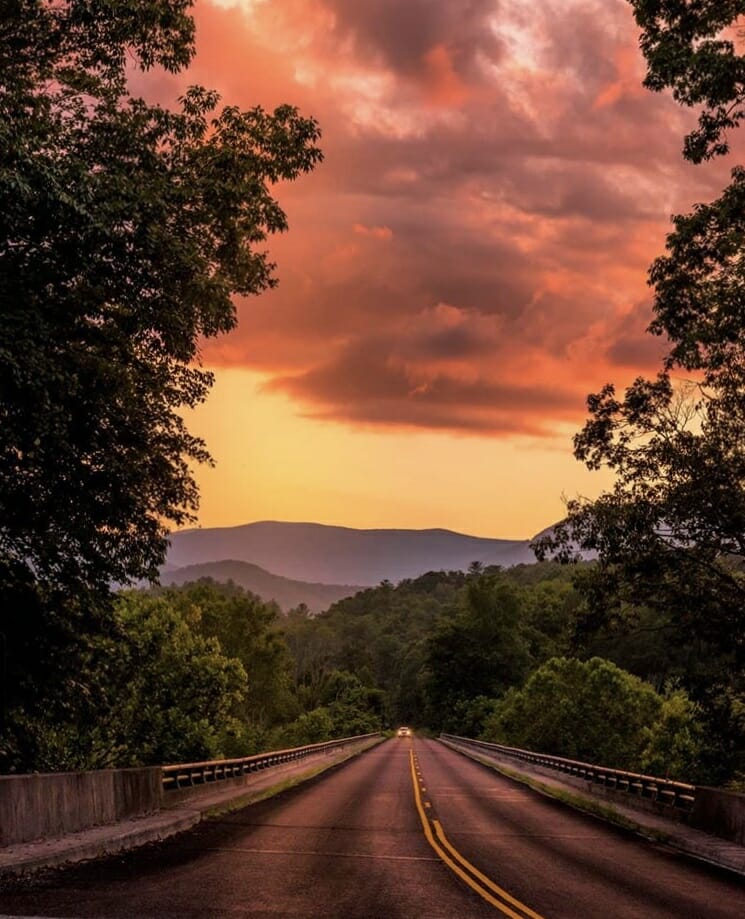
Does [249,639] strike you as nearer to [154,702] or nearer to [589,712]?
[589,712]

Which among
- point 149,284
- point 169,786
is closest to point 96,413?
point 149,284

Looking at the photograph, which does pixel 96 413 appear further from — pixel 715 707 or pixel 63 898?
pixel 715 707

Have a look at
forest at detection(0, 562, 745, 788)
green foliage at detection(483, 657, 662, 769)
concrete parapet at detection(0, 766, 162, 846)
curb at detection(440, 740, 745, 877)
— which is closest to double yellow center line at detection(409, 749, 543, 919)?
curb at detection(440, 740, 745, 877)

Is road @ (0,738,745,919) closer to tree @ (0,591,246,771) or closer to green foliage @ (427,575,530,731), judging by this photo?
tree @ (0,591,246,771)

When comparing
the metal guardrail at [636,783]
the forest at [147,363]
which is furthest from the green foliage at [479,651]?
the forest at [147,363]

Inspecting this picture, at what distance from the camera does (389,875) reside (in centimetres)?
1304

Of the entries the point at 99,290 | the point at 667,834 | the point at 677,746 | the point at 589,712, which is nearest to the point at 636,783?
the point at 667,834

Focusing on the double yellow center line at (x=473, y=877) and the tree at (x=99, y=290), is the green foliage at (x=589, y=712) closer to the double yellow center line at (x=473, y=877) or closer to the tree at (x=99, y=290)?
the double yellow center line at (x=473, y=877)

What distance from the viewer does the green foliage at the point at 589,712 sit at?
195 feet

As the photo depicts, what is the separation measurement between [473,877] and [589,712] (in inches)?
2022

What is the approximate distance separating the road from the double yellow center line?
0.02 m

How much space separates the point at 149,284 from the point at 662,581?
13.4 metres

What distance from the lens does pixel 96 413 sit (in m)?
16.2

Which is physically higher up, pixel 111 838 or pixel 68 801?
pixel 68 801
